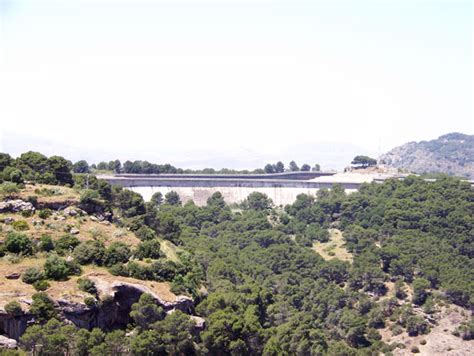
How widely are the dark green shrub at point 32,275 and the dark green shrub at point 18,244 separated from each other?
248cm

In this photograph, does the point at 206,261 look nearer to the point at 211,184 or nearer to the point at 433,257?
the point at 433,257

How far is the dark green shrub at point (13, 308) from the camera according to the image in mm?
44594

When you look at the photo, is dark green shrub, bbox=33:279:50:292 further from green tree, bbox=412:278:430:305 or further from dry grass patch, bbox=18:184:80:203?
green tree, bbox=412:278:430:305

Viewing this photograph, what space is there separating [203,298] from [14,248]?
46.5 feet

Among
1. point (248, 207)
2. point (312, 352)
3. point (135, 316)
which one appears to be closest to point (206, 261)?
point (312, 352)

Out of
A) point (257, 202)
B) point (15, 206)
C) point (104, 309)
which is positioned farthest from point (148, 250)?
point (257, 202)

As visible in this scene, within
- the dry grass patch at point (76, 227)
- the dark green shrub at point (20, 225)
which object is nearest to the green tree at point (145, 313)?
the dry grass patch at point (76, 227)

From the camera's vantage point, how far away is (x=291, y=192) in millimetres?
126562

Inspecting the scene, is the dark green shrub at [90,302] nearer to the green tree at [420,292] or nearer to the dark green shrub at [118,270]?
the dark green shrub at [118,270]

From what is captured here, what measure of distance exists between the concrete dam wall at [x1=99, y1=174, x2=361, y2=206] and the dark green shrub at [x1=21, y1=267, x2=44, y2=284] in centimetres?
7431

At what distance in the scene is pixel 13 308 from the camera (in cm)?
→ 4475

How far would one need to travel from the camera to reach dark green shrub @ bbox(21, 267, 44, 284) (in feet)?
158

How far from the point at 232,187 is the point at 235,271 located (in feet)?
180

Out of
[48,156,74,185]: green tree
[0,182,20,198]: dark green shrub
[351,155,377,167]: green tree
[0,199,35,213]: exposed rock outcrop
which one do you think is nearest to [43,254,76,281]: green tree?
[0,199,35,213]: exposed rock outcrop
